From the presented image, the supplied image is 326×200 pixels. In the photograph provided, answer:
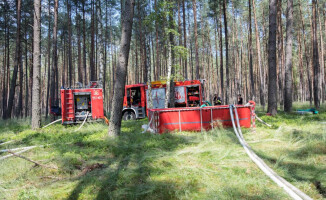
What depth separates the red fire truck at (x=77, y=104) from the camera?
12516mm

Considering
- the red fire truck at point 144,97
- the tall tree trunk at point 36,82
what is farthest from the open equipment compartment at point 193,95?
the tall tree trunk at point 36,82

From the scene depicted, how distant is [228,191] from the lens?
3.33 m

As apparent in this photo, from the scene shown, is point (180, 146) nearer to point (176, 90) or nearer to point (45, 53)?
point (176, 90)

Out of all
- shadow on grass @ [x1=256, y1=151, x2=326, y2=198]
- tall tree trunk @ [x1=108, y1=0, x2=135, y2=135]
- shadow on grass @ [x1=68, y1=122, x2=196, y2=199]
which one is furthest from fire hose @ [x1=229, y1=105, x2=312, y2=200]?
tall tree trunk @ [x1=108, y1=0, x2=135, y2=135]

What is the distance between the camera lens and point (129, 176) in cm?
436

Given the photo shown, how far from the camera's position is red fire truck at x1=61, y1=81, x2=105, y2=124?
41.1 ft

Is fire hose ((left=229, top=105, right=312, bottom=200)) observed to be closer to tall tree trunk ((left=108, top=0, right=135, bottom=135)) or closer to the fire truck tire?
tall tree trunk ((left=108, top=0, right=135, bottom=135))

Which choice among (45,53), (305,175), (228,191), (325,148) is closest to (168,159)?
(228,191)

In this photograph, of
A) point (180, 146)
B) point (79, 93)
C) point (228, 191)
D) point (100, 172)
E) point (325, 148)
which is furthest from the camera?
point (79, 93)

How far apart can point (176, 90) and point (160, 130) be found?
6.95 metres

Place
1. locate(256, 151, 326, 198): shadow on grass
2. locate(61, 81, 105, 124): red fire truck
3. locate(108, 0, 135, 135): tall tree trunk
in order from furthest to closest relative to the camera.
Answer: locate(61, 81, 105, 124): red fire truck, locate(108, 0, 135, 135): tall tree trunk, locate(256, 151, 326, 198): shadow on grass

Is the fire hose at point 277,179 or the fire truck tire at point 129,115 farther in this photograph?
the fire truck tire at point 129,115

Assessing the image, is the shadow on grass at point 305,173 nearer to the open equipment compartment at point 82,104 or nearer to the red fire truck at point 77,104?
the red fire truck at point 77,104

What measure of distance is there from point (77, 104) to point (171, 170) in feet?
34.8
